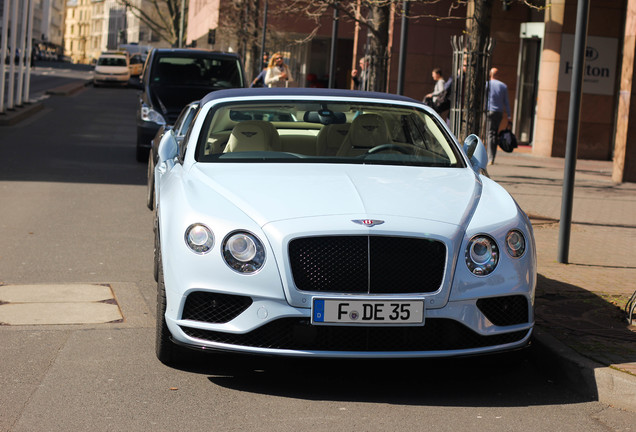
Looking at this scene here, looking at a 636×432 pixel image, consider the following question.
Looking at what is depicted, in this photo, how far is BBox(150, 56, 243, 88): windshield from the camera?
725 inches

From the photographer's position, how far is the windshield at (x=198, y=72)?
1842 cm

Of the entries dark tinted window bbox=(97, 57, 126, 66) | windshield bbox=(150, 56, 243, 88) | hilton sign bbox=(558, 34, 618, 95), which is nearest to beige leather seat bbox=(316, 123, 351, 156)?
windshield bbox=(150, 56, 243, 88)

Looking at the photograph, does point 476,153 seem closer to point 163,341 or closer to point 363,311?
point 363,311

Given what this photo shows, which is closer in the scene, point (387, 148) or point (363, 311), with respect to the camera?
point (363, 311)

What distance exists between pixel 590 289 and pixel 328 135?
2302 mm

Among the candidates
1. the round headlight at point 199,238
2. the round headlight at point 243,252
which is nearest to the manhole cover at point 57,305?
the round headlight at point 199,238

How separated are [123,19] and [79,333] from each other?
177104 millimetres

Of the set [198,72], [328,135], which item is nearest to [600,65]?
[198,72]

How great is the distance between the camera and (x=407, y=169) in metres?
6.51

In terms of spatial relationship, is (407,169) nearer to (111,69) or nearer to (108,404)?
(108,404)

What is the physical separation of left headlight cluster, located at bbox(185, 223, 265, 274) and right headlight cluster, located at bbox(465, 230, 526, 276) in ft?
3.36

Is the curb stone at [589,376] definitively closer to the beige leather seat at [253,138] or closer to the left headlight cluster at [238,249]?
the left headlight cluster at [238,249]

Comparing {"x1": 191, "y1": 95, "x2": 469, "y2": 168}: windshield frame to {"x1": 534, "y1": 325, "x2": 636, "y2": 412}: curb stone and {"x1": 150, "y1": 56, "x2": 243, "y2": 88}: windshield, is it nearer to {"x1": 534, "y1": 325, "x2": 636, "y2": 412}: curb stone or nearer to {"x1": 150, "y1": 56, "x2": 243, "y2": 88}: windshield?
{"x1": 534, "y1": 325, "x2": 636, "y2": 412}: curb stone

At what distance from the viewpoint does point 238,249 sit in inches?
207
